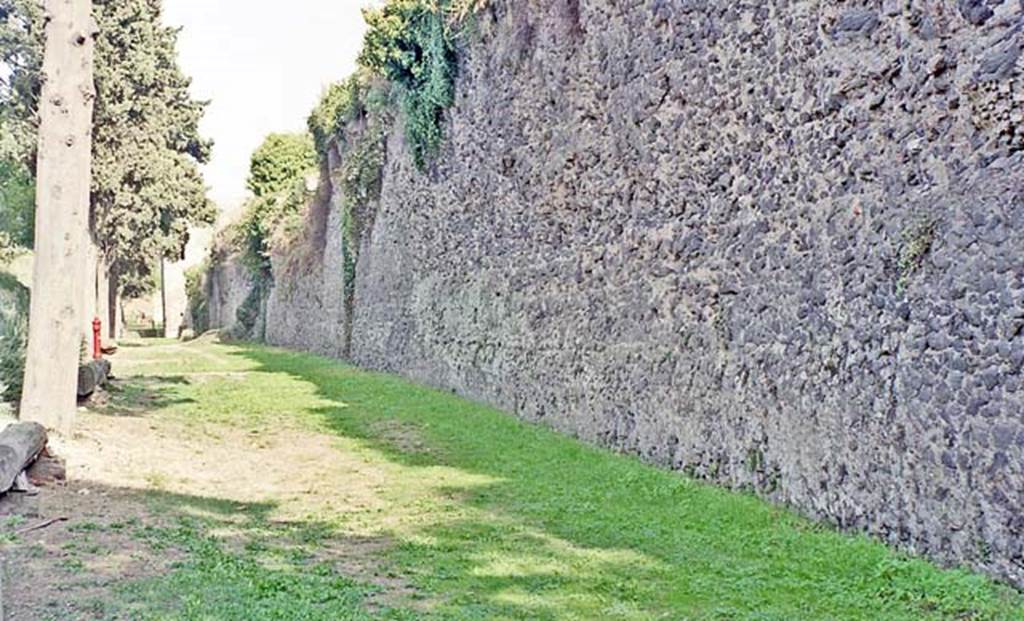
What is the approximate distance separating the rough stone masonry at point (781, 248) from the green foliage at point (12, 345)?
5907 millimetres

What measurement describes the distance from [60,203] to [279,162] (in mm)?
30266

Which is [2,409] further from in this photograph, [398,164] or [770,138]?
[398,164]

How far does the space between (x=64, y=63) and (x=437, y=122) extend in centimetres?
828

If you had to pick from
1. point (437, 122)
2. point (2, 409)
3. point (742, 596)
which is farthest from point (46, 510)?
point (437, 122)

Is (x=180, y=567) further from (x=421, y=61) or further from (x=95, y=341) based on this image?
(x=421, y=61)

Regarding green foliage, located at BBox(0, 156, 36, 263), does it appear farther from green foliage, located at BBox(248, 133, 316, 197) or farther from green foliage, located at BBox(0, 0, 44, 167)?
green foliage, located at BBox(248, 133, 316, 197)

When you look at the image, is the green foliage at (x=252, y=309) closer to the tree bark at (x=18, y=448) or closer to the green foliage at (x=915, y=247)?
the tree bark at (x=18, y=448)

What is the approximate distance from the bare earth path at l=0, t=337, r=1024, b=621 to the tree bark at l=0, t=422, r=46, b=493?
308 millimetres

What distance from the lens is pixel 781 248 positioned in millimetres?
→ 7191

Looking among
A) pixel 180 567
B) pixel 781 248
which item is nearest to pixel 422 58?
pixel 781 248

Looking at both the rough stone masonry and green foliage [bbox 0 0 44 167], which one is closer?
the rough stone masonry

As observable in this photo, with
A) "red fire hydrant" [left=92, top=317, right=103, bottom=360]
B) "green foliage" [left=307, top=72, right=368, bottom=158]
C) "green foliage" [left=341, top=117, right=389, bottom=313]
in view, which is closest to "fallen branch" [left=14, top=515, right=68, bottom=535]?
"red fire hydrant" [left=92, top=317, right=103, bottom=360]

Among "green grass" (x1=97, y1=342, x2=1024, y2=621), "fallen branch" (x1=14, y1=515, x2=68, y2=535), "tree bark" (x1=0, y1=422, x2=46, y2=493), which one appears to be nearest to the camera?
"green grass" (x1=97, y1=342, x2=1024, y2=621)

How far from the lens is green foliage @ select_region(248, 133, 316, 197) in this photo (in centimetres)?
3834
